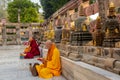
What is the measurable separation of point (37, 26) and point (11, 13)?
712 cm

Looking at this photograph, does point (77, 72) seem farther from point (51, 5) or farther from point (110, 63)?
point (51, 5)

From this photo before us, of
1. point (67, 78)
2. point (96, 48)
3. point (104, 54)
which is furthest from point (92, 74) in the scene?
point (67, 78)

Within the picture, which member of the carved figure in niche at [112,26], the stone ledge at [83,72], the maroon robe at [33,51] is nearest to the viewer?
the stone ledge at [83,72]

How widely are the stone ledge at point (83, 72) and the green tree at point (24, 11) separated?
83.7 ft

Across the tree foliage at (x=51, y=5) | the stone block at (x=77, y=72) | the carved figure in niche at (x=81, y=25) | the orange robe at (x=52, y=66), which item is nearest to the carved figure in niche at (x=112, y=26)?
the stone block at (x=77, y=72)

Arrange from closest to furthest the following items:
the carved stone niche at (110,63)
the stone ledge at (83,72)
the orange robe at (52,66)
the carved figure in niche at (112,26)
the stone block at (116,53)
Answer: the stone ledge at (83,72)
the carved stone niche at (110,63)
the stone block at (116,53)
the carved figure in niche at (112,26)
the orange robe at (52,66)

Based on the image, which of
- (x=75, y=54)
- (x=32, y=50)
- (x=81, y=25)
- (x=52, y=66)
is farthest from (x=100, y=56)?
(x=32, y=50)

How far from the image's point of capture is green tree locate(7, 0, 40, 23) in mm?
31797

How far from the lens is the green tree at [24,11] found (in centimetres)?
3180

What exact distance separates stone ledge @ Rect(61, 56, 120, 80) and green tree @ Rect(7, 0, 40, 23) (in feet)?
83.7

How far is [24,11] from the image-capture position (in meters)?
32.7

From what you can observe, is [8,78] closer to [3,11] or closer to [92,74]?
[92,74]

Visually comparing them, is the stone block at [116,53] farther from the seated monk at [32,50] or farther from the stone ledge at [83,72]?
the seated monk at [32,50]

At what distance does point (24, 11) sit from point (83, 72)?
28.8m
